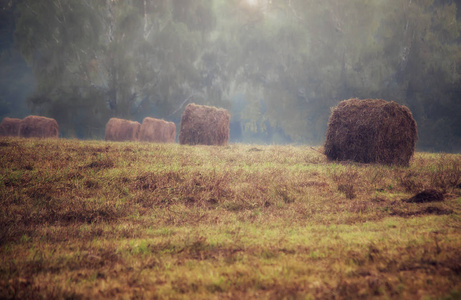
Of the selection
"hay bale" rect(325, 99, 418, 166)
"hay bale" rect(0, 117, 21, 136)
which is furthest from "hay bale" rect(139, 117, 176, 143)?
"hay bale" rect(325, 99, 418, 166)

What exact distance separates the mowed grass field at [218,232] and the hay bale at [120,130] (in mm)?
13847

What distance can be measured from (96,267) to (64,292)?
56 centimetres

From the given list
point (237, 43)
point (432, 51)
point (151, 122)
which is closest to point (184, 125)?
point (151, 122)

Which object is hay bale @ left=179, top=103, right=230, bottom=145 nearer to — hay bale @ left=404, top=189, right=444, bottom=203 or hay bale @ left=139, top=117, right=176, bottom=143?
hay bale @ left=139, top=117, right=176, bottom=143

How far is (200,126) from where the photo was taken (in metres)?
16.8

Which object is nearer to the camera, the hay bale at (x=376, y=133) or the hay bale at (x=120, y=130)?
the hay bale at (x=376, y=133)

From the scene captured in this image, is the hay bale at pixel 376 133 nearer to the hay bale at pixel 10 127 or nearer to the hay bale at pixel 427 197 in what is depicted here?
the hay bale at pixel 427 197

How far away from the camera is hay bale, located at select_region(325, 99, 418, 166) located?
9.98 metres

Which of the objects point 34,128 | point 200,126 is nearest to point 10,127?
point 34,128

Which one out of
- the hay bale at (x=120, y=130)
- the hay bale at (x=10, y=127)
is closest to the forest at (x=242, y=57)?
the hay bale at (x=10, y=127)

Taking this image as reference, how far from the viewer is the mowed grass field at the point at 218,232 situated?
2.71 m

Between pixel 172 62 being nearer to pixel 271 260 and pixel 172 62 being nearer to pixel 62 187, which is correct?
pixel 62 187

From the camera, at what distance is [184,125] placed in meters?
17.0

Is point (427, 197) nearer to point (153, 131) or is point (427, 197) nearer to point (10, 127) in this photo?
point (153, 131)
